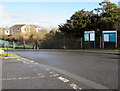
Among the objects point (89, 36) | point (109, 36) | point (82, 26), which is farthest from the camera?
point (82, 26)

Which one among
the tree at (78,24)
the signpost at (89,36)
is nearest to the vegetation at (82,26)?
the tree at (78,24)

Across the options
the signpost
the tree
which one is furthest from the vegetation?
the signpost

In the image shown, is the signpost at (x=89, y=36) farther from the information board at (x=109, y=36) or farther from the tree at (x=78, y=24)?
the tree at (x=78, y=24)

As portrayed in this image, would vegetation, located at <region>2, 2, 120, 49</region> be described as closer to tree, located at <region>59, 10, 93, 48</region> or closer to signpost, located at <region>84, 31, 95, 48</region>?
tree, located at <region>59, 10, 93, 48</region>

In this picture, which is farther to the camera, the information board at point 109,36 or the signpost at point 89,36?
the signpost at point 89,36

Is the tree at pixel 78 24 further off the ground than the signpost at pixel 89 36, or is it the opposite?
the tree at pixel 78 24

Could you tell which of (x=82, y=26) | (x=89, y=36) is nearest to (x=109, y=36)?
(x=89, y=36)

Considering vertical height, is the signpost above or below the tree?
below

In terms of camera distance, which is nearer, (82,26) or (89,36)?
(89,36)

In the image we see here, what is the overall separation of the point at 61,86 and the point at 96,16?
2629 centimetres

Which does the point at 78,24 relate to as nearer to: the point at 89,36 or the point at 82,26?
the point at 82,26

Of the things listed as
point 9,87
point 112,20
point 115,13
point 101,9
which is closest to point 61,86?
point 9,87

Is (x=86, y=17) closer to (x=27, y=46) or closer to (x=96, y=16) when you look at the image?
(x=96, y=16)

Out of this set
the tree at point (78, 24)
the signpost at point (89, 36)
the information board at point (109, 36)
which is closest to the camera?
the information board at point (109, 36)
